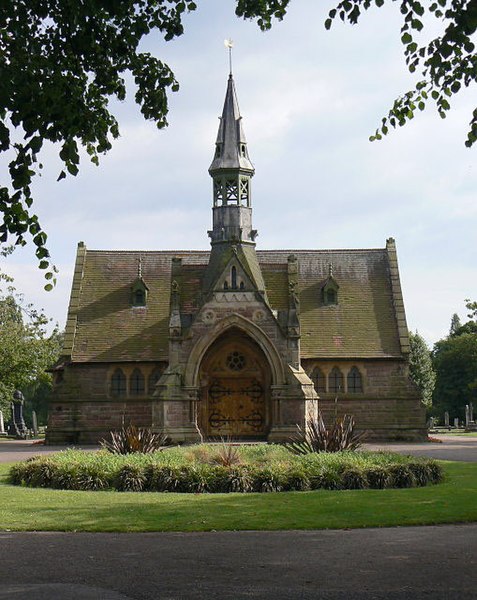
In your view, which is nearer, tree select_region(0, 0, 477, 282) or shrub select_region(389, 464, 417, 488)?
tree select_region(0, 0, 477, 282)

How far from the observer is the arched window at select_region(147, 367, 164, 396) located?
39.5 meters

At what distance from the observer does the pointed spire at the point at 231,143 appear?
38812 mm

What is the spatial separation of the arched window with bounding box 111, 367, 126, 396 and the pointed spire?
986 centimetres

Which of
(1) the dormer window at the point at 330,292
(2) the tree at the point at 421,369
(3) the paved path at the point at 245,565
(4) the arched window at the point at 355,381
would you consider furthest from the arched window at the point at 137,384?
(2) the tree at the point at 421,369

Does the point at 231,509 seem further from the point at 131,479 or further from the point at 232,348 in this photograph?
the point at 232,348

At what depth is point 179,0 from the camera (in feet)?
31.2

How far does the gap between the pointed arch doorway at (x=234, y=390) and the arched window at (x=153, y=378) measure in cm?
267

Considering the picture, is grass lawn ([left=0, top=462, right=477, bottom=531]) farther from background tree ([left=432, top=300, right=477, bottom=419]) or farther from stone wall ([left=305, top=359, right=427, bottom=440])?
background tree ([left=432, top=300, right=477, bottom=419])

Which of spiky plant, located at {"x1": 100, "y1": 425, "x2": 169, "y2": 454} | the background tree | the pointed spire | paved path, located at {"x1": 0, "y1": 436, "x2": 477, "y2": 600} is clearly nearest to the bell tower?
the pointed spire

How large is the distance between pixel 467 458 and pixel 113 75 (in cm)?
2125

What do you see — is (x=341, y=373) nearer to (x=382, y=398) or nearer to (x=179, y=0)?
(x=382, y=398)

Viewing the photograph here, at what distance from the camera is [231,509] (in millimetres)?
15211

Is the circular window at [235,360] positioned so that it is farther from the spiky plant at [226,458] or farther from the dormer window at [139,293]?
the spiky plant at [226,458]

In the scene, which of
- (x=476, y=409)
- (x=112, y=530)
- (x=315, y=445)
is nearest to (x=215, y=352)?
(x=315, y=445)
